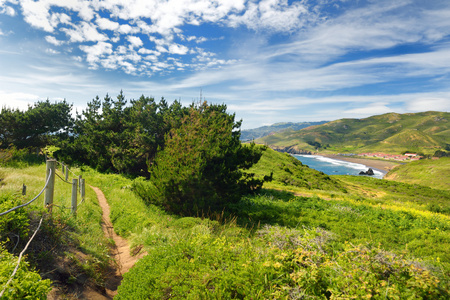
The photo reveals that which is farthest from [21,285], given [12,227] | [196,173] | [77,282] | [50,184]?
[196,173]

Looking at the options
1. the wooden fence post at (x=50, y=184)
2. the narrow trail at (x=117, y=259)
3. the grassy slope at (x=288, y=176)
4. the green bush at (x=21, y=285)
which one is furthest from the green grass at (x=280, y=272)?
the grassy slope at (x=288, y=176)

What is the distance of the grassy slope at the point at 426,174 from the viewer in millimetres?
87675

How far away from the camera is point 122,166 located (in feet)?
88.7

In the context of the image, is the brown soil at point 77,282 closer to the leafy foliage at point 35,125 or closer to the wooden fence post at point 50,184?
the wooden fence post at point 50,184

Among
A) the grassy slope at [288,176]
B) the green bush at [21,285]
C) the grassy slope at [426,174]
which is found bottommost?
the grassy slope at [426,174]

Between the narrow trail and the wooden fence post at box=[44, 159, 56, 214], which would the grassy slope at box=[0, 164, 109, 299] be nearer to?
the narrow trail

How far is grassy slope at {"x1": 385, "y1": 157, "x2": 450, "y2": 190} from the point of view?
87675mm

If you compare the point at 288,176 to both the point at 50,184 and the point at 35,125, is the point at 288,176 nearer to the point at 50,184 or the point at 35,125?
the point at 50,184

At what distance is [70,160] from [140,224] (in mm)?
26446

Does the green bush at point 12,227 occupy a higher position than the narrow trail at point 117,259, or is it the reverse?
the green bush at point 12,227

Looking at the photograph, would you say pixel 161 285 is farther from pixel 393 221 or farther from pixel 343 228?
pixel 393 221

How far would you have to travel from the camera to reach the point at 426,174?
9769 centimetres

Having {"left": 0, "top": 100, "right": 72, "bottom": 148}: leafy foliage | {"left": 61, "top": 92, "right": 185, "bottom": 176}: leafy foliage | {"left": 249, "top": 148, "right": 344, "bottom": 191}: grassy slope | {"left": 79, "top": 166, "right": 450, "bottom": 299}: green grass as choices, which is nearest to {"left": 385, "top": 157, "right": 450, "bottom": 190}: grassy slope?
{"left": 249, "top": 148, "right": 344, "bottom": 191}: grassy slope

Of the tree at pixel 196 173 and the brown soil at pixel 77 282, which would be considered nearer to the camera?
the brown soil at pixel 77 282
